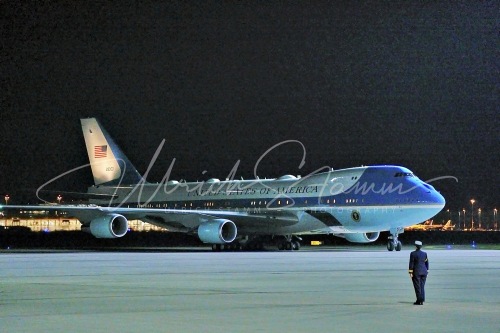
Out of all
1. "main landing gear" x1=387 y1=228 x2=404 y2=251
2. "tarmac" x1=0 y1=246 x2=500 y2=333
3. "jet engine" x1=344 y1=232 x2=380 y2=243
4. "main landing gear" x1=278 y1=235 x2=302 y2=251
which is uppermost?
"tarmac" x1=0 y1=246 x2=500 y2=333

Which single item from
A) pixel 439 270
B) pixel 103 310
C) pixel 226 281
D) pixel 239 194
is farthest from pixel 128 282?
pixel 239 194

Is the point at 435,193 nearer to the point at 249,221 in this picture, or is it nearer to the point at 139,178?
the point at 249,221

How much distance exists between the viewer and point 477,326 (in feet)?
45.2

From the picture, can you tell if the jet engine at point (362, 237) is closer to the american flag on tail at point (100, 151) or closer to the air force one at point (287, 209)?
the air force one at point (287, 209)

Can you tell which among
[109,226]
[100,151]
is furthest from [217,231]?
[100,151]

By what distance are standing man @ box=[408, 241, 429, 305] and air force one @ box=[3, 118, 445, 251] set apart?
34695 mm

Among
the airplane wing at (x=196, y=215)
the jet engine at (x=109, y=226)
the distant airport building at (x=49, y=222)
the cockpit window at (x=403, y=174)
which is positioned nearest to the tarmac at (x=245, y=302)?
the cockpit window at (x=403, y=174)

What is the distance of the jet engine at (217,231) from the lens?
2186 inches

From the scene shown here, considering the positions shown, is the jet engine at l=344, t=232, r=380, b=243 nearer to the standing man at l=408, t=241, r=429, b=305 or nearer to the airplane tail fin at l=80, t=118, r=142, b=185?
the airplane tail fin at l=80, t=118, r=142, b=185

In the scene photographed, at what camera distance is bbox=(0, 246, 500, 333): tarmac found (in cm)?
1395

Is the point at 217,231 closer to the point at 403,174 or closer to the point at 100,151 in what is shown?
the point at 403,174

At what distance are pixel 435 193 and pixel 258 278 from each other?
29.6 m

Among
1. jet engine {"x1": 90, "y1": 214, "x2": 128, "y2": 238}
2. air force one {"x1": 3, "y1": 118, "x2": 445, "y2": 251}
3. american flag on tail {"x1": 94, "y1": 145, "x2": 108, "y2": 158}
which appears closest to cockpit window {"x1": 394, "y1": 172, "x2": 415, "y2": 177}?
air force one {"x1": 3, "y1": 118, "x2": 445, "y2": 251}

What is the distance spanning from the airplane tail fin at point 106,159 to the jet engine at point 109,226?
14.2m
